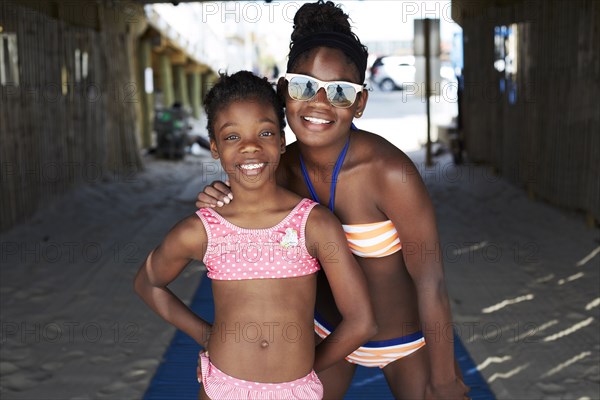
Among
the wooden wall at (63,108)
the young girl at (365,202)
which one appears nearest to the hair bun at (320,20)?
the young girl at (365,202)

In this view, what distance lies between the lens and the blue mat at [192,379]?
10.8 feet

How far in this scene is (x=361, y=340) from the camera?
1.82 m

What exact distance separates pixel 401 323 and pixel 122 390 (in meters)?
1.84

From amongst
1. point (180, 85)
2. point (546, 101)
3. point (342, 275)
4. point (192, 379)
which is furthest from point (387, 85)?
point (342, 275)

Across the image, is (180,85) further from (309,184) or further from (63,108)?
(309,184)

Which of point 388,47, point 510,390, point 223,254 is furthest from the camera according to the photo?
point 388,47

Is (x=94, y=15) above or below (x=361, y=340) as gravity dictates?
above

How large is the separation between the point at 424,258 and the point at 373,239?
154 mm

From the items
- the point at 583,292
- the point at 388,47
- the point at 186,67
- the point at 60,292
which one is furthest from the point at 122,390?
the point at 388,47

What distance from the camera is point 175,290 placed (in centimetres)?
498

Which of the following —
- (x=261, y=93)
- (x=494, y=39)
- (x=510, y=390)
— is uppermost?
(x=494, y=39)

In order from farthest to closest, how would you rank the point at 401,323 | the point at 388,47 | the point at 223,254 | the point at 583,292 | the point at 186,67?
the point at 388,47 < the point at 186,67 < the point at 583,292 < the point at 401,323 < the point at 223,254

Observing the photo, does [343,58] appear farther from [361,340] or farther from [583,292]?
[583,292]

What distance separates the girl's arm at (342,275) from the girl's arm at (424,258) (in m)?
0.19
